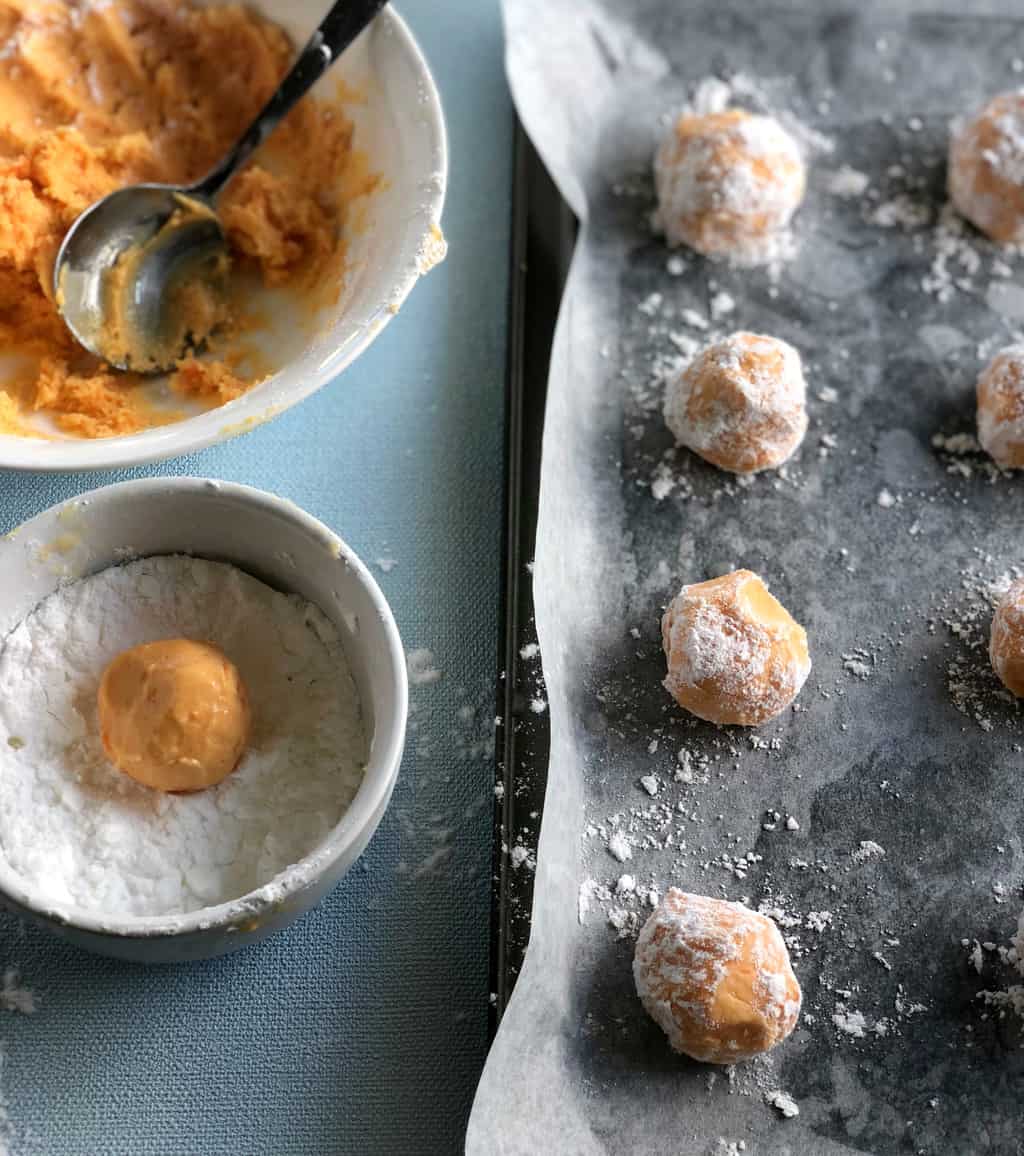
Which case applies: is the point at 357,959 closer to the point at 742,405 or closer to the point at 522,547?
the point at 522,547

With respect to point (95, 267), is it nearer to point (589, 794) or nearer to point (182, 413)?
point (182, 413)

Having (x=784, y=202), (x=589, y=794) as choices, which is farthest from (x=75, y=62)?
(x=589, y=794)

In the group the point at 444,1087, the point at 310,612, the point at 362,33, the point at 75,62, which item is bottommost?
the point at 444,1087

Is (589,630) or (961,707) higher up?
(589,630)

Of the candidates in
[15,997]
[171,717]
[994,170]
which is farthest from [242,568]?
[994,170]

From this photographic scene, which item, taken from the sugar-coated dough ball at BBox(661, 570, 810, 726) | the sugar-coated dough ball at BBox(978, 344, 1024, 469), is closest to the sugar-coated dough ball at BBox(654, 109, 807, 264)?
the sugar-coated dough ball at BBox(978, 344, 1024, 469)

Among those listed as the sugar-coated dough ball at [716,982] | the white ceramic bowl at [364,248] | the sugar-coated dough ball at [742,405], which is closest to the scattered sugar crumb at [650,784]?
the sugar-coated dough ball at [716,982]
